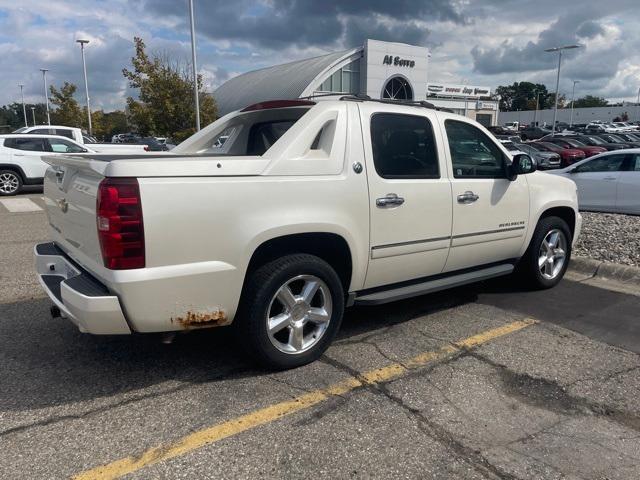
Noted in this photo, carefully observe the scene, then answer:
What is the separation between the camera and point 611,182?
1102cm

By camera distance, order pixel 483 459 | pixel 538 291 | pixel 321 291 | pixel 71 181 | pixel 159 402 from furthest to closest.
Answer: pixel 538 291, pixel 321 291, pixel 71 181, pixel 159 402, pixel 483 459

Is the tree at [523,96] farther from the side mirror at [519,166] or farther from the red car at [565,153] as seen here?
the side mirror at [519,166]

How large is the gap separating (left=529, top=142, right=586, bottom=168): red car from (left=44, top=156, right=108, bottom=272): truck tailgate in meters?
23.7

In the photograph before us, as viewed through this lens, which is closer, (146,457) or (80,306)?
(146,457)

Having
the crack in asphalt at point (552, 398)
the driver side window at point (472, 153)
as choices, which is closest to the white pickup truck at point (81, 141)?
the driver side window at point (472, 153)

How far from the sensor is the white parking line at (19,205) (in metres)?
11.8

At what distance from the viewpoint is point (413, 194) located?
411 centimetres

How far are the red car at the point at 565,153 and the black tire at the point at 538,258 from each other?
20208 millimetres

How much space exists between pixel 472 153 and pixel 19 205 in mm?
11395

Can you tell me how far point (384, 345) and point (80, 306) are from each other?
7.28 feet

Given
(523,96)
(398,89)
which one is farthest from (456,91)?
(523,96)

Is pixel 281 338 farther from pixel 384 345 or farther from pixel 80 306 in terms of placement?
pixel 80 306

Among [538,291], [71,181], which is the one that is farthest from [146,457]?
[538,291]

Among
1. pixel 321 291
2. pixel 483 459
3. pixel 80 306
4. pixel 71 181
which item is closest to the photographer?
pixel 483 459
